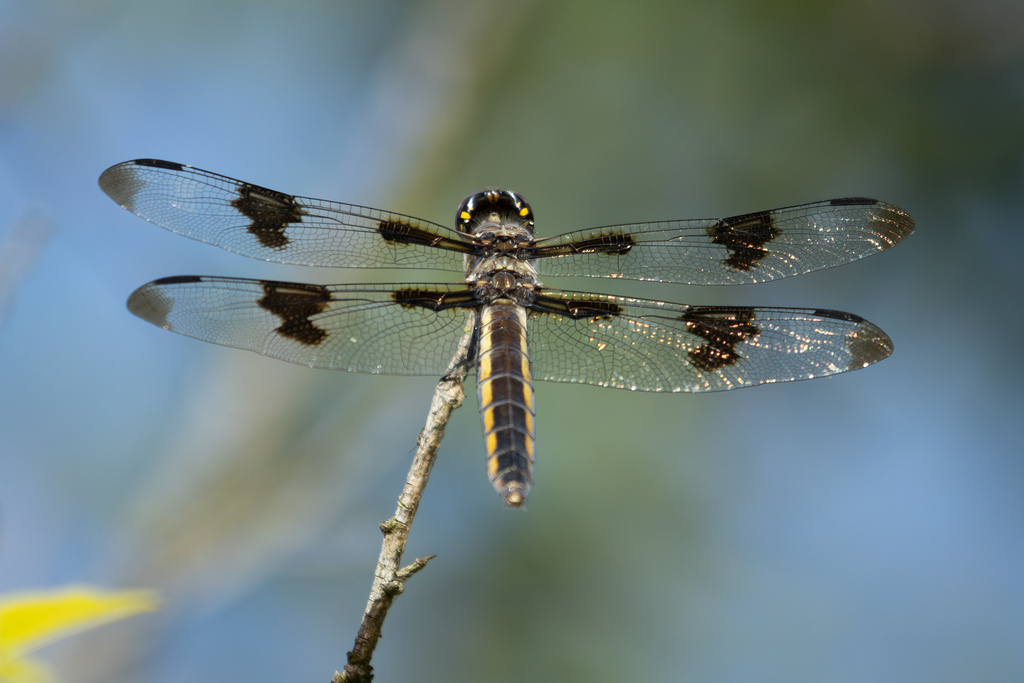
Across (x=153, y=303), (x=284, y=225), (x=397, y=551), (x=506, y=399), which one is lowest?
(x=397, y=551)

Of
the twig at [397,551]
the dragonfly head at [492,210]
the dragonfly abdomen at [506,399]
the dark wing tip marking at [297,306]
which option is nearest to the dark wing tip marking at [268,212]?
the dark wing tip marking at [297,306]

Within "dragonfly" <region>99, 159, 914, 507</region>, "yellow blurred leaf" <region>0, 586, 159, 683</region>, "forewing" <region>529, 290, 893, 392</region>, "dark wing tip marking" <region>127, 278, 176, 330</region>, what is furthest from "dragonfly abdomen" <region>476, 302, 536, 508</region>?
"yellow blurred leaf" <region>0, 586, 159, 683</region>

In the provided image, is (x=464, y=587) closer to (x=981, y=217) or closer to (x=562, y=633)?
(x=562, y=633)

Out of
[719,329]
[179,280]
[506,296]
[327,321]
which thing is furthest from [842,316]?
[179,280]

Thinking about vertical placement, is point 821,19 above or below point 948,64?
above

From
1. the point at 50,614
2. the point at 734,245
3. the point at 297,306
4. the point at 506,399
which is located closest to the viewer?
the point at 50,614

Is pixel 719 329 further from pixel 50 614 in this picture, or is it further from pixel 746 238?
pixel 50 614

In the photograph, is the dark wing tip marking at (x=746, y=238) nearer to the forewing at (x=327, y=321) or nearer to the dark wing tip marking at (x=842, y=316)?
the dark wing tip marking at (x=842, y=316)

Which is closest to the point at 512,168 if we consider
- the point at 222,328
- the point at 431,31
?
the point at 431,31
